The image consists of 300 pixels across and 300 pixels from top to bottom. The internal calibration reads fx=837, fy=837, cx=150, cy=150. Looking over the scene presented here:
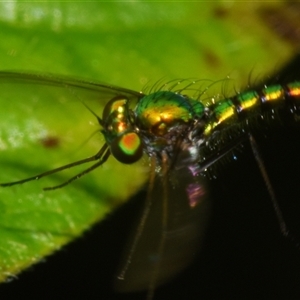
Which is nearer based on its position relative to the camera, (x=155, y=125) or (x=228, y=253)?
(x=155, y=125)

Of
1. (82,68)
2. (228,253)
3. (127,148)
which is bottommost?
(228,253)

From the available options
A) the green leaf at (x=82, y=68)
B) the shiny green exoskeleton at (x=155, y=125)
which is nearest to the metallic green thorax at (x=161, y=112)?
the shiny green exoskeleton at (x=155, y=125)

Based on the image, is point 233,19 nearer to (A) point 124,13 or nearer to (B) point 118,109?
(A) point 124,13

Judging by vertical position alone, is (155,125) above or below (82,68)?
below

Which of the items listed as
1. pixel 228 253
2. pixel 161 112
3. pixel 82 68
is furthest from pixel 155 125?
pixel 228 253

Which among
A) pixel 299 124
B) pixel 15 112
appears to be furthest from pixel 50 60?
pixel 299 124

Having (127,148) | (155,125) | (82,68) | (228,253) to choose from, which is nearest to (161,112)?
(155,125)

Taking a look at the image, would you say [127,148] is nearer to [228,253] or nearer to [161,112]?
[161,112]

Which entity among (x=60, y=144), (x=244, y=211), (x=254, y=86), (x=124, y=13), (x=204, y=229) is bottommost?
(x=204, y=229)
